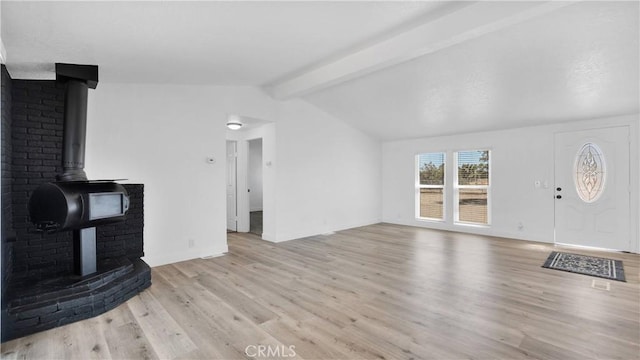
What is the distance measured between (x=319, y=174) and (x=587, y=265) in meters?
4.57

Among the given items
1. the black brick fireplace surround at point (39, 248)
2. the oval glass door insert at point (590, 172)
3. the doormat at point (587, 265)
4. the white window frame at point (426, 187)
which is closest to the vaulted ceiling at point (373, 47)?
the black brick fireplace surround at point (39, 248)

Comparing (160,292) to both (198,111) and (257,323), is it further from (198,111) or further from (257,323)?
(198,111)

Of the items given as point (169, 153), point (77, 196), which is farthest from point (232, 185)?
point (77, 196)

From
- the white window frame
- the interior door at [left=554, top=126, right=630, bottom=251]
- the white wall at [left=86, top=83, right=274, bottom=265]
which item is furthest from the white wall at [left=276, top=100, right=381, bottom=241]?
the interior door at [left=554, top=126, right=630, bottom=251]

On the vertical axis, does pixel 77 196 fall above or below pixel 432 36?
below

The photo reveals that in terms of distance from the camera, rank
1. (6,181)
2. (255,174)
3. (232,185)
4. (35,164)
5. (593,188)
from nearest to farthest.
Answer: (6,181)
(35,164)
(593,188)
(232,185)
(255,174)

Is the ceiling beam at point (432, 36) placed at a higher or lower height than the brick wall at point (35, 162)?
higher

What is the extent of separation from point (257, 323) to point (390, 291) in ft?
4.85

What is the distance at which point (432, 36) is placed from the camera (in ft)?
10.3

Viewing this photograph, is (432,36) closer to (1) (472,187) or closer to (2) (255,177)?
(1) (472,187)

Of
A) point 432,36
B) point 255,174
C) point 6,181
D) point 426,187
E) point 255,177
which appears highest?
point 432,36

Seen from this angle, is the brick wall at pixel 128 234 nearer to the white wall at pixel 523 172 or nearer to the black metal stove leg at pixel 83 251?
the black metal stove leg at pixel 83 251

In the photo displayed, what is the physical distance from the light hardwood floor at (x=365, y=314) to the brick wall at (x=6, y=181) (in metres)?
0.86

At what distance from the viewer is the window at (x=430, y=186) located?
724 cm
